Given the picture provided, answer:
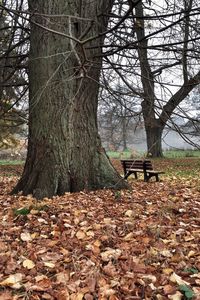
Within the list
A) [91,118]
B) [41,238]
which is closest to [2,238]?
[41,238]

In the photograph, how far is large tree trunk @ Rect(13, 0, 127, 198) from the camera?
6.09 m

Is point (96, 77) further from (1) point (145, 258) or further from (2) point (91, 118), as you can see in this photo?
(1) point (145, 258)

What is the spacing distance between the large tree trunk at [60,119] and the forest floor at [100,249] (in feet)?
2.17

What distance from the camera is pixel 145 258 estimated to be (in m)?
3.37

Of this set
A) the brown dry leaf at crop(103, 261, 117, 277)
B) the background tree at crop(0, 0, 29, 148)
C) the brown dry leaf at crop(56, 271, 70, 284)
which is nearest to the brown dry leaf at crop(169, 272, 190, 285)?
the brown dry leaf at crop(103, 261, 117, 277)

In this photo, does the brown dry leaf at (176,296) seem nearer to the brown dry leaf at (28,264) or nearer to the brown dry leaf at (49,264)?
the brown dry leaf at (49,264)

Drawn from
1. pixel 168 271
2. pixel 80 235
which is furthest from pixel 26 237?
pixel 168 271

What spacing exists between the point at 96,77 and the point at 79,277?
4.38 metres

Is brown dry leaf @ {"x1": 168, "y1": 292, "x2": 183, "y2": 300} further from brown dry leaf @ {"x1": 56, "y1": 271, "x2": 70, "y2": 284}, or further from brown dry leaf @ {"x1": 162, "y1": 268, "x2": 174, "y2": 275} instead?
brown dry leaf @ {"x1": 56, "y1": 271, "x2": 70, "y2": 284}

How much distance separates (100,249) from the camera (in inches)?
144

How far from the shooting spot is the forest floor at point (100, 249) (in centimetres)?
286

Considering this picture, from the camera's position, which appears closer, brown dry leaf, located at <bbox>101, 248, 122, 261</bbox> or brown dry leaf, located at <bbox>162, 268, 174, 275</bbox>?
brown dry leaf, located at <bbox>162, 268, 174, 275</bbox>

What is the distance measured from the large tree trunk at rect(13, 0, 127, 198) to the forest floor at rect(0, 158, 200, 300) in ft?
2.17

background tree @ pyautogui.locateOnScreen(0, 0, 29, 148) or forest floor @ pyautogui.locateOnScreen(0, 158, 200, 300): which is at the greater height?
background tree @ pyautogui.locateOnScreen(0, 0, 29, 148)
